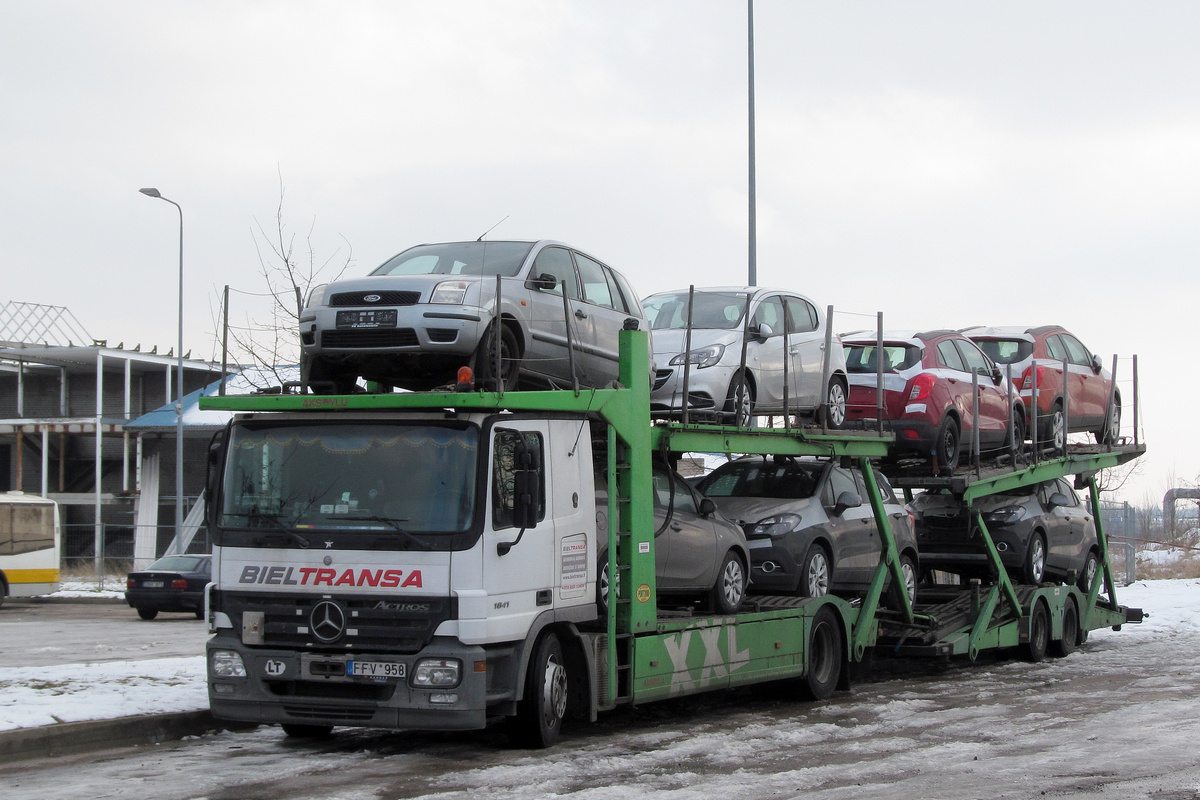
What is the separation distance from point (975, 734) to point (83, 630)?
581 inches

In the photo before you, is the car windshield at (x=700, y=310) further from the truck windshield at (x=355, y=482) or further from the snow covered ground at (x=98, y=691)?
the snow covered ground at (x=98, y=691)

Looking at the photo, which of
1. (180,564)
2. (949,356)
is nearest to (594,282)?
(949,356)

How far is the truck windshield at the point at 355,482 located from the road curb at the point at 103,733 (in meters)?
1.91

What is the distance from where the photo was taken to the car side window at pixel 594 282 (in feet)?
34.8

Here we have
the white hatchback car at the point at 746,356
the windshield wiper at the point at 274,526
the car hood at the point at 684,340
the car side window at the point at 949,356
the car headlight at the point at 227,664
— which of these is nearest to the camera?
the windshield wiper at the point at 274,526

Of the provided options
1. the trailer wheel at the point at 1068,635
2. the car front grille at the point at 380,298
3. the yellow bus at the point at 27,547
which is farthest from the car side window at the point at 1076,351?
the yellow bus at the point at 27,547

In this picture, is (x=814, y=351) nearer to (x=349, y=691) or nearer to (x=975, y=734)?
(x=975, y=734)

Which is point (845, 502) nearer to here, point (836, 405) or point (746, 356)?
point (836, 405)

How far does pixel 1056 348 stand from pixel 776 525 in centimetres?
682

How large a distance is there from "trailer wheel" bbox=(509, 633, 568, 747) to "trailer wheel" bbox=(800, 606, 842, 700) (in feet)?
11.8

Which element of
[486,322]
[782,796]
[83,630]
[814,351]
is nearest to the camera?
[782,796]

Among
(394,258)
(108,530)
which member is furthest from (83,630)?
(108,530)

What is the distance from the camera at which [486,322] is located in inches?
355

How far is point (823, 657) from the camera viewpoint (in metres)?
12.2
